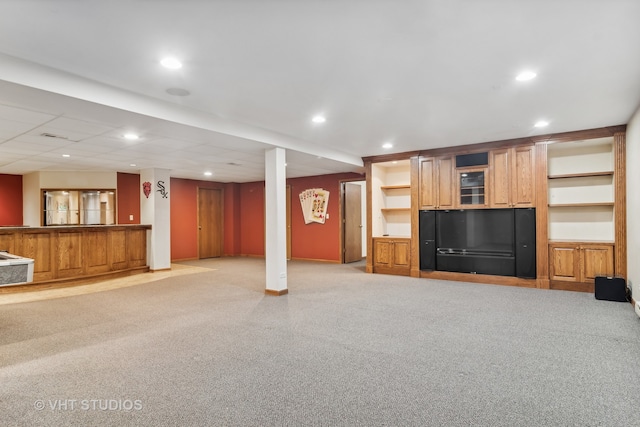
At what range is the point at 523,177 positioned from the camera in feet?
19.7

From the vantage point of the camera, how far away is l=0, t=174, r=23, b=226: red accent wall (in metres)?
8.81

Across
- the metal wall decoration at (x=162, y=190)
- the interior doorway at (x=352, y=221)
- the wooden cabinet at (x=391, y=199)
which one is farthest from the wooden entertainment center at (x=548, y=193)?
the metal wall decoration at (x=162, y=190)

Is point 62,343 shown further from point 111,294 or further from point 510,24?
point 510,24

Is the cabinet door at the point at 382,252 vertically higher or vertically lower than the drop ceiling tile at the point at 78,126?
lower

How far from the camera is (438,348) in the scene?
323cm

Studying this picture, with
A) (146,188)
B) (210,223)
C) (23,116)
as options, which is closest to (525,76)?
(23,116)

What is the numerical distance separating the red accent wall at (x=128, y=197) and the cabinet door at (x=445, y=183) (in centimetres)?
748

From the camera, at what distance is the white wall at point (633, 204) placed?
14.6ft

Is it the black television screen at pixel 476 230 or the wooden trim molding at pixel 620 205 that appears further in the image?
the black television screen at pixel 476 230

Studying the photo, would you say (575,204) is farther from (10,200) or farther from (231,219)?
(10,200)

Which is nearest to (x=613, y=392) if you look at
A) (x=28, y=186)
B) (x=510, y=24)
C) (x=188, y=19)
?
(x=510, y=24)

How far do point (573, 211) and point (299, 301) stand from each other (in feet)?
16.2

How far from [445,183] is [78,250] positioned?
7.11 m

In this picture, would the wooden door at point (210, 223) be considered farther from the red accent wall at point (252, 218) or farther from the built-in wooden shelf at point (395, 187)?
the built-in wooden shelf at point (395, 187)
